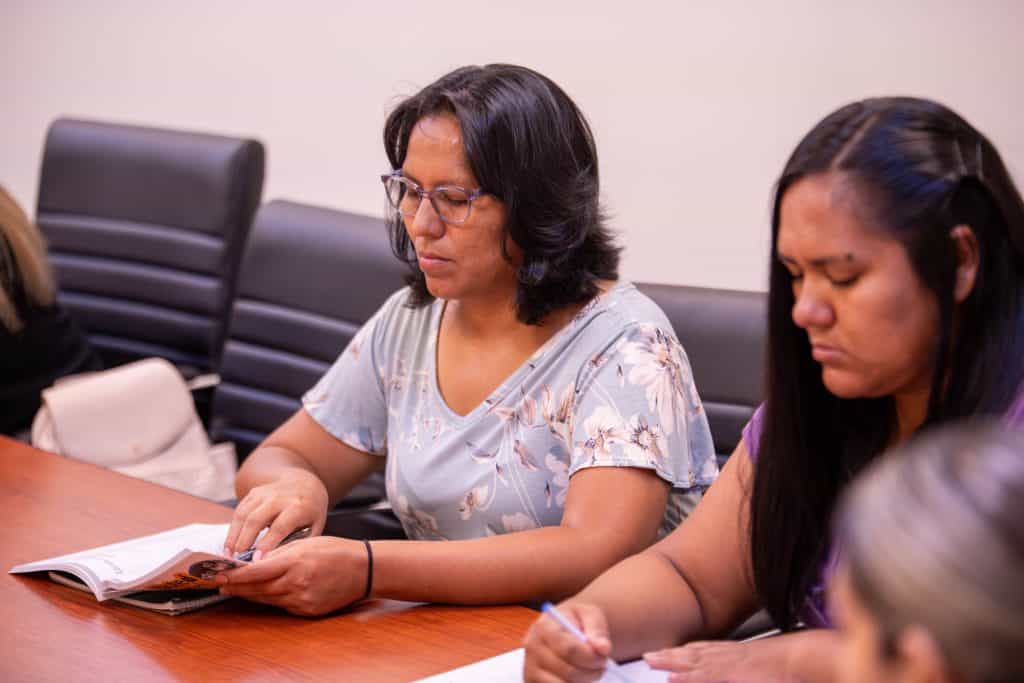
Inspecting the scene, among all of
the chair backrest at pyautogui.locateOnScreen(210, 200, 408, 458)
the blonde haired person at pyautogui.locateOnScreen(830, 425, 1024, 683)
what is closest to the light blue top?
the chair backrest at pyautogui.locateOnScreen(210, 200, 408, 458)

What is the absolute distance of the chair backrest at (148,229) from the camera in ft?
9.74

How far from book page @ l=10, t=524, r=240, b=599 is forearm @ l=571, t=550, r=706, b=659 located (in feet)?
1.46

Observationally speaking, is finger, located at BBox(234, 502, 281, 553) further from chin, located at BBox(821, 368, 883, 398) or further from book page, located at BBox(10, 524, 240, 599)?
chin, located at BBox(821, 368, 883, 398)

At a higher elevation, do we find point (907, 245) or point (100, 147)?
point (907, 245)

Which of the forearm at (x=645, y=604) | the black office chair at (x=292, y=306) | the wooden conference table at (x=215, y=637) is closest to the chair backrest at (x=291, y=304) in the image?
the black office chair at (x=292, y=306)

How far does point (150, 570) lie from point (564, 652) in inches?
21.5

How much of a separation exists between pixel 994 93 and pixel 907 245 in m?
1.37

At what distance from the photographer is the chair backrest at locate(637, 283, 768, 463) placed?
1910 millimetres

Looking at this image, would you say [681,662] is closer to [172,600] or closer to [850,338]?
[850,338]

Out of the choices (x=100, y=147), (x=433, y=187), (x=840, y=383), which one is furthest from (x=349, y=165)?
(x=840, y=383)

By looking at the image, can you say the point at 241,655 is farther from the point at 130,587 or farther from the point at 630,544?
the point at 630,544

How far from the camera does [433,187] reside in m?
1.78

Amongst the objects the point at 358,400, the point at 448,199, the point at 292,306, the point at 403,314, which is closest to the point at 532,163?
the point at 448,199

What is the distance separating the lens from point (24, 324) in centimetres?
271
